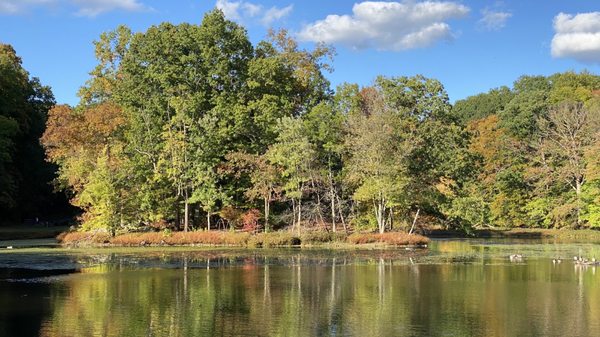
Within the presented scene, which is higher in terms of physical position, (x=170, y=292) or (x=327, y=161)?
(x=327, y=161)

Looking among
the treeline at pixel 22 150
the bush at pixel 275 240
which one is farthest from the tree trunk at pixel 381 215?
the treeline at pixel 22 150

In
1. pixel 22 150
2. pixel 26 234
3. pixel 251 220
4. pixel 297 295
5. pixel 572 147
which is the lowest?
pixel 297 295

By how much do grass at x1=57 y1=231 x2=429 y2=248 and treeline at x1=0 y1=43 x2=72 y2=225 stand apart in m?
15.4

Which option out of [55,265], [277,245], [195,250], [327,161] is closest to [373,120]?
[327,161]

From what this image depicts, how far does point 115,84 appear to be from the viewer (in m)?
56.3

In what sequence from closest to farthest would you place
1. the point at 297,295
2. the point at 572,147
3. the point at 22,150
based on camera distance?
1. the point at 297,295
2. the point at 572,147
3. the point at 22,150

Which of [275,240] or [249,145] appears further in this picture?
[249,145]

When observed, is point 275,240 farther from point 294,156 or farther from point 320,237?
point 294,156

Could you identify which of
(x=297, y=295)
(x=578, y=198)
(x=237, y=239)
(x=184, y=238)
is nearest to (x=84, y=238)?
(x=184, y=238)

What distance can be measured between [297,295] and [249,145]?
99.6ft

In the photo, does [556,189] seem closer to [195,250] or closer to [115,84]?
Result: [195,250]

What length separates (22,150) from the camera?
216 ft

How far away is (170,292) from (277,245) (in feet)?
69.5

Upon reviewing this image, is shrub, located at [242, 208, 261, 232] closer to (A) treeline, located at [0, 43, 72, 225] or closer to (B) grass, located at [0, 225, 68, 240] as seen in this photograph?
(B) grass, located at [0, 225, 68, 240]
